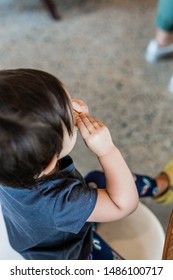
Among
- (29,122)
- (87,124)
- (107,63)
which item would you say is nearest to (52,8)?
(107,63)

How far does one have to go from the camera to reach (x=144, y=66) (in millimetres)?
1506

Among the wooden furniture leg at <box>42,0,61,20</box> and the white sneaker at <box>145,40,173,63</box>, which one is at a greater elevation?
the wooden furniture leg at <box>42,0,61,20</box>

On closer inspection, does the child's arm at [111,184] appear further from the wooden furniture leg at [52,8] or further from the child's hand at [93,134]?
the wooden furniture leg at [52,8]

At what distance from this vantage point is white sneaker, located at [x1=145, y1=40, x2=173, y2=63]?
4.87 ft

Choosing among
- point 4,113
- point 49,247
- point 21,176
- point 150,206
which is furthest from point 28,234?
point 150,206

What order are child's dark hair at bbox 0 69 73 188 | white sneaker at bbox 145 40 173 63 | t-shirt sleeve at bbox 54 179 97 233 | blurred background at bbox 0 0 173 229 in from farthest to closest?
white sneaker at bbox 145 40 173 63 < blurred background at bbox 0 0 173 229 < t-shirt sleeve at bbox 54 179 97 233 < child's dark hair at bbox 0 69 73 188

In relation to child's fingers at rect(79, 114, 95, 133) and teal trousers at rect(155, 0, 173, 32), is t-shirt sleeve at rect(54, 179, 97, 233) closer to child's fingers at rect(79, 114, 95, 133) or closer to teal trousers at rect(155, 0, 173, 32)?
child's fingers at rect(79, 114, 95, 133)

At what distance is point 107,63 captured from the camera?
1.54 m

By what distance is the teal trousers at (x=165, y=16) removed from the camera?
1333mm

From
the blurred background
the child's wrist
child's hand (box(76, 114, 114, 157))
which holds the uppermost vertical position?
child's hand (box(76, 114, 114, 157))

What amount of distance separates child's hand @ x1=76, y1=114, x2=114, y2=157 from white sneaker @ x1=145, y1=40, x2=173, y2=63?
3.20ft

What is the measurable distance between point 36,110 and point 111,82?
3.38 ft

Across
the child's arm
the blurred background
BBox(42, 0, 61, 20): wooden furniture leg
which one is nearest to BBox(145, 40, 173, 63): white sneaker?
the blurred background

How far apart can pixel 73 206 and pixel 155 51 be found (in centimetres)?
107
